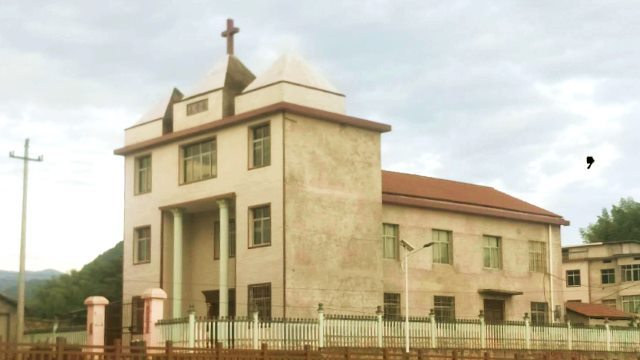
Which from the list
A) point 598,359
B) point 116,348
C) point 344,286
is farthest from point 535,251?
point 116,348

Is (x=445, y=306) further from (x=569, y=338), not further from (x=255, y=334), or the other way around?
(x=255, y=334)

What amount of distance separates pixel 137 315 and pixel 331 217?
9699 millimetres

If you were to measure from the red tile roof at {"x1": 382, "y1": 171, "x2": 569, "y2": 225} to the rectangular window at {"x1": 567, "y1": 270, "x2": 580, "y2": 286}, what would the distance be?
25109 millimetres

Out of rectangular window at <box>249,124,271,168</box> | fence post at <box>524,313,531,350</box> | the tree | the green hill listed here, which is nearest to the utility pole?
rectangular window at <box>249,124,271,168</box>

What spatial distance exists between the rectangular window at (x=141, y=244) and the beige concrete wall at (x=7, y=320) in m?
8.96

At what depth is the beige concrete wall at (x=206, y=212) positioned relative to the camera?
38.5 m

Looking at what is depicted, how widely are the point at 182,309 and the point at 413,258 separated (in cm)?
1024

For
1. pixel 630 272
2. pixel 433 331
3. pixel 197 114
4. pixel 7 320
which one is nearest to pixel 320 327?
pixel 433 331

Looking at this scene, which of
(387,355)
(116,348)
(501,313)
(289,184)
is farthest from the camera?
(501,313)

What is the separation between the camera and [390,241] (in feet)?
144

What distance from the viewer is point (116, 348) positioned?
2611 centimetres

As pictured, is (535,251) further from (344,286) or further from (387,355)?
(387,355)

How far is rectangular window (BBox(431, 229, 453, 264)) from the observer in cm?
4600

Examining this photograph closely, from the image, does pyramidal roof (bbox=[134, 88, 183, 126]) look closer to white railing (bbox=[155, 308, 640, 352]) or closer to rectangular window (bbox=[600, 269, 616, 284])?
white railing (bbox=[155, 308, 640, 352])
